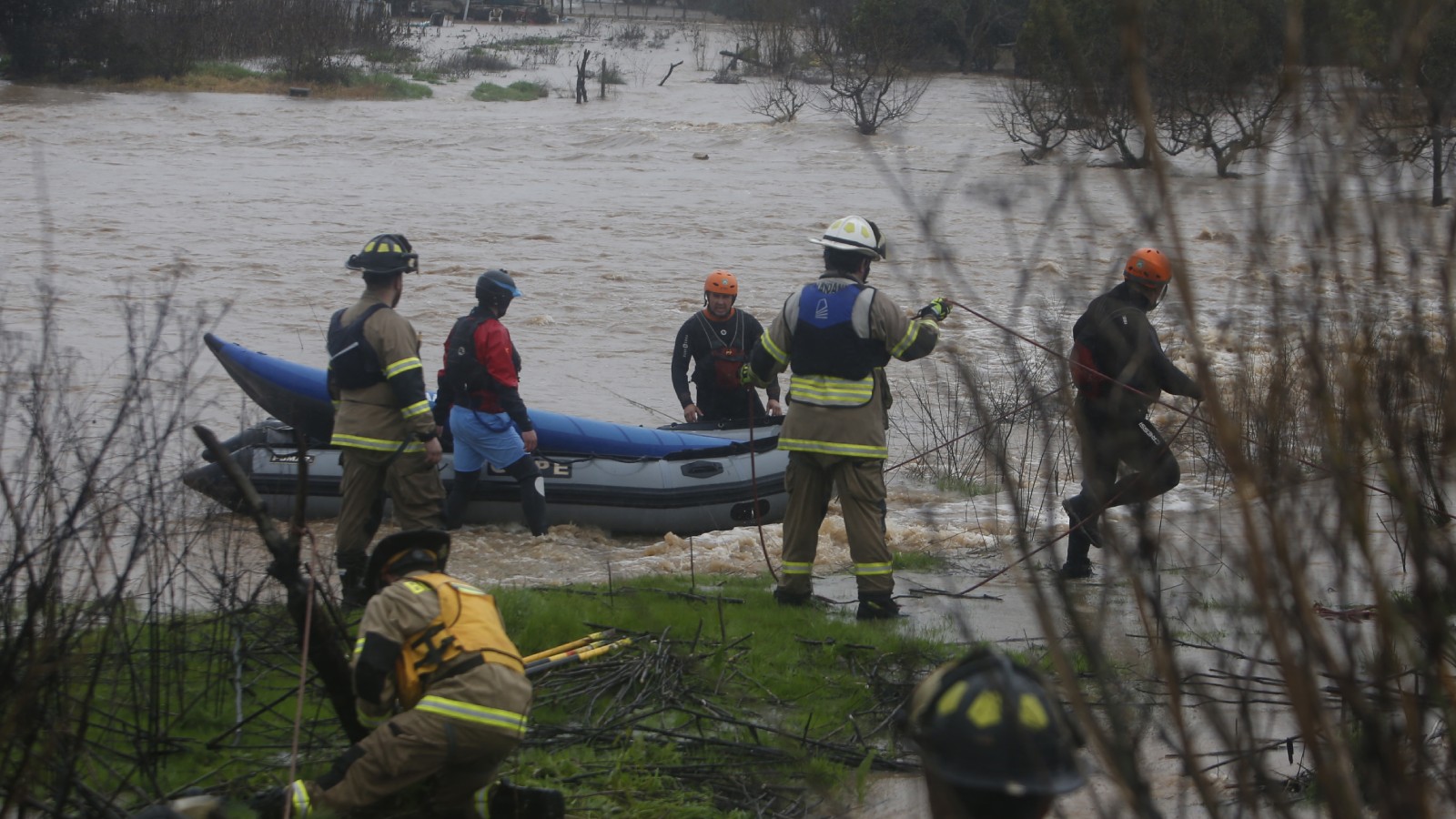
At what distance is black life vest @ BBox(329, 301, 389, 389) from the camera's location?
6.69m

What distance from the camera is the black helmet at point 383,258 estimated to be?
659cm

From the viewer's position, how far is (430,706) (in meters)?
3.79

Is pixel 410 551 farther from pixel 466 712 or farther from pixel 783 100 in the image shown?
pixel 783 100

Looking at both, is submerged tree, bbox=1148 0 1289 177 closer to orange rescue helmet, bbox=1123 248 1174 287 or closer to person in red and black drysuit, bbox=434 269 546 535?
orange rescue helmet, bbox=1123 248 1174 287

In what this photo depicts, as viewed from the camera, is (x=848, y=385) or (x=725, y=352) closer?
(x=848, y=385)

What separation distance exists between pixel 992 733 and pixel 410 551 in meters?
2.75

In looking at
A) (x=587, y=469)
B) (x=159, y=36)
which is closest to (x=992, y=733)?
(x=587, y=469)

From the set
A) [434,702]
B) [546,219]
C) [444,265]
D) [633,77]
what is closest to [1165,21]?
[434,702]

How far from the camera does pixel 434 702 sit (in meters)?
3.80

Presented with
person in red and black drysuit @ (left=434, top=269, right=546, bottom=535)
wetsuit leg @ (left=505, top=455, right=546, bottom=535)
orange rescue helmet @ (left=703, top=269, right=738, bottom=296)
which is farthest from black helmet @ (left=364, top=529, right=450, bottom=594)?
orange rescue helmet @ (left=703, top=269, right=738, bottom=296)

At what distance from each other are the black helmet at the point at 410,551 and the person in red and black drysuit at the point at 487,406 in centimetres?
329

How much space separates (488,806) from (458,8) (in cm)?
7409

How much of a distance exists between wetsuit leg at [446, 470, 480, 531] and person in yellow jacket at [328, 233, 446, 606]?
1320 mm

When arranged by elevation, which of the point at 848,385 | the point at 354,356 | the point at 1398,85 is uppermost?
the point at 1398,85
